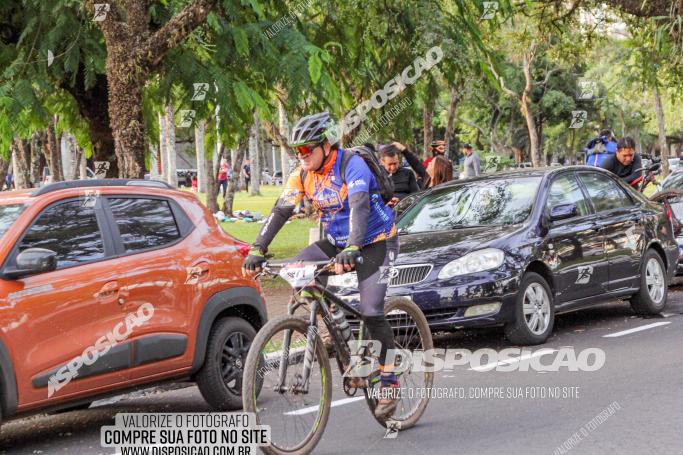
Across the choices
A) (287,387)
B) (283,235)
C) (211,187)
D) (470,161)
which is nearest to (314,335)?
(287,387)

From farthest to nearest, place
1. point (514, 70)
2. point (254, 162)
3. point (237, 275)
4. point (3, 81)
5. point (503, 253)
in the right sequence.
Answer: point (254, 162) → point (514, 70) → point (3, 81) → point (503, 253) → point (237, 275)

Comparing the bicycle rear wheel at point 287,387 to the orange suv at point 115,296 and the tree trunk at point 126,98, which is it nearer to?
the orange suv at point 115,296

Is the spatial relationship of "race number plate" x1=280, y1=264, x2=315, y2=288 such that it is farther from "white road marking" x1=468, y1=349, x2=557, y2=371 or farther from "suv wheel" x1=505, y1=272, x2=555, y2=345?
"suv wheel" x1=505, y1=272, x2=555, y2=345

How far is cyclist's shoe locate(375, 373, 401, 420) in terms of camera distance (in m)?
6.49

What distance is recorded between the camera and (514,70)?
47438 millimetres

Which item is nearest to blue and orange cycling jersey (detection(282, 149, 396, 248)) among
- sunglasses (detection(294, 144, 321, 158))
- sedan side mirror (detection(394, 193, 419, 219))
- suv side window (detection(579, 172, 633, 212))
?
sunglasses (detection(294, 144, 321, 158))

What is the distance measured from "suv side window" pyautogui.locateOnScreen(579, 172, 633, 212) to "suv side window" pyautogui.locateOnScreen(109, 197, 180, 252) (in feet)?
18.3

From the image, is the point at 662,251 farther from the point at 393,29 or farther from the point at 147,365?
the point at 147,365

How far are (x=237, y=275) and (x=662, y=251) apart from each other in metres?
6.30

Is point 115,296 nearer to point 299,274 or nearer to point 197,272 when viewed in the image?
point 197,272

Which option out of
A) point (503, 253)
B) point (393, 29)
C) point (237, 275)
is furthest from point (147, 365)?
point (393, 29)

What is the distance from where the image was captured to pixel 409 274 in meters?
9.89

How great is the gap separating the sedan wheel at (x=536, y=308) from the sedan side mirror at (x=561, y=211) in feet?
2.84

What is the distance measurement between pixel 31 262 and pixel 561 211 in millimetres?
5930
